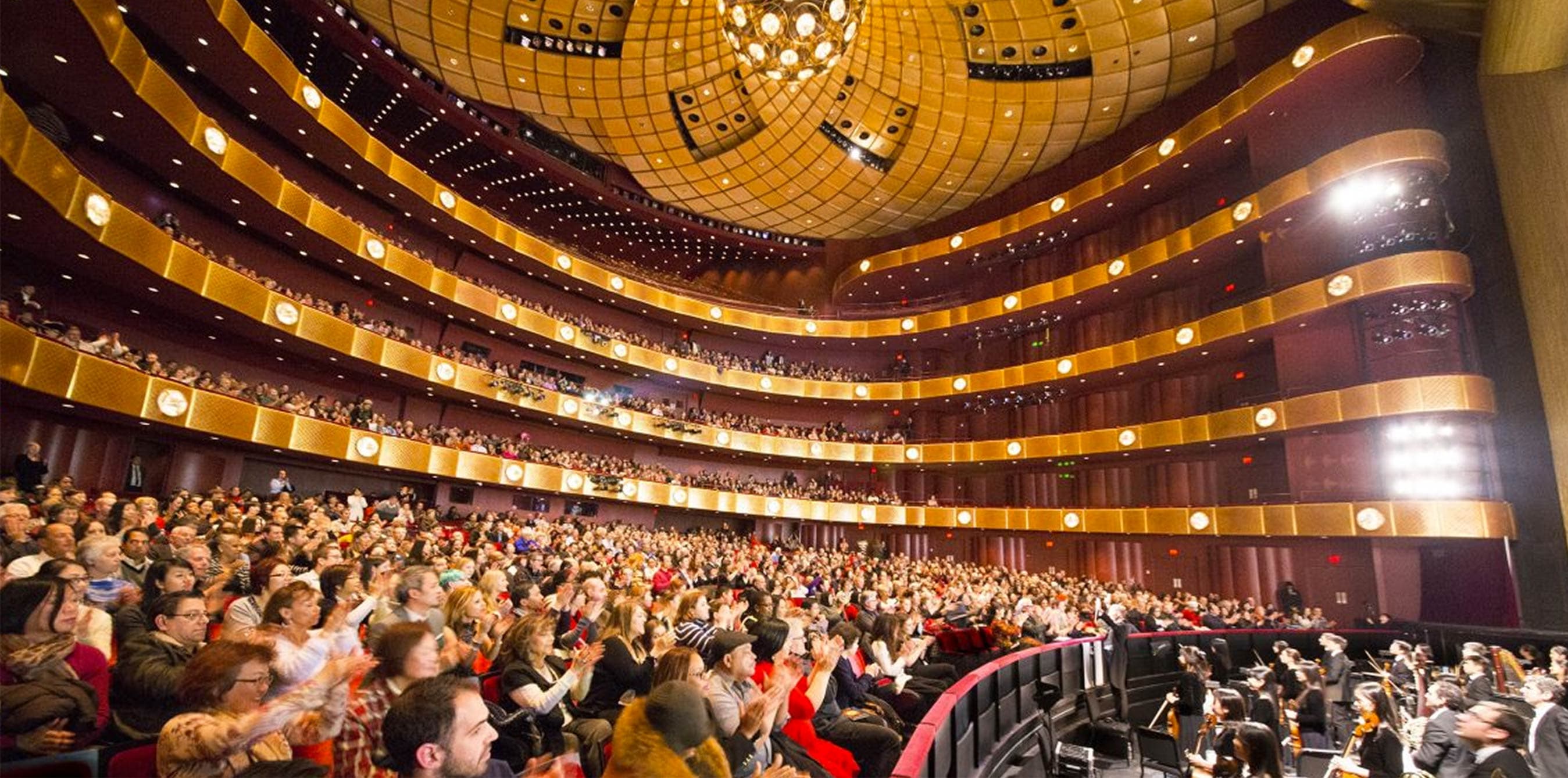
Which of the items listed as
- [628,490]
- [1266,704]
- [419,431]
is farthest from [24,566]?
[628,490]

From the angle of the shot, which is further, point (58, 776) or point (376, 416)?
point (376, 416)

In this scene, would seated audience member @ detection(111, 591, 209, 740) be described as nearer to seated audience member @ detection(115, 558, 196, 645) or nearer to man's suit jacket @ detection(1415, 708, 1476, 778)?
seated audience member @ detection(115, 558, 196, 645)

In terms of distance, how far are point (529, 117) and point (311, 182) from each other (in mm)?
8134

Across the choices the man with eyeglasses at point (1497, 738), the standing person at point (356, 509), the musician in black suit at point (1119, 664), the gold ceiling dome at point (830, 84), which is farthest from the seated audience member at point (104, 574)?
the gold ceiling dome at point (830, 84)

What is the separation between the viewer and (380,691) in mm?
2545

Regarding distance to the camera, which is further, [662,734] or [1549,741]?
[1549,741]

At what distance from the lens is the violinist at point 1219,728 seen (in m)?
4.53

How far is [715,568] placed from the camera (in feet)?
41.3

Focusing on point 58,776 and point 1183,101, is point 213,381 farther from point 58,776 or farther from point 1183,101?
point 1183,101

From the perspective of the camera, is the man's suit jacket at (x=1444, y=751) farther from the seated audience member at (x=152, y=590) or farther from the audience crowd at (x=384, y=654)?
the seated audience member at (x=152, y=590)

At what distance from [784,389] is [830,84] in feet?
36.7

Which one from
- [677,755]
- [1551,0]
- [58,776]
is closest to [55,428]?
[58,776]

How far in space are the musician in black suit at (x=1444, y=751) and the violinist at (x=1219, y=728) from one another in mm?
1005

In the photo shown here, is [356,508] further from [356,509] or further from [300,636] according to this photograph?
[300,636]
